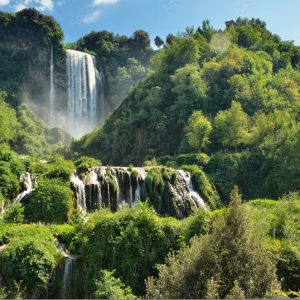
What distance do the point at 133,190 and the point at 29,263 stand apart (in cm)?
1615

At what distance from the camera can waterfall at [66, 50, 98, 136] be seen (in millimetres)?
74062

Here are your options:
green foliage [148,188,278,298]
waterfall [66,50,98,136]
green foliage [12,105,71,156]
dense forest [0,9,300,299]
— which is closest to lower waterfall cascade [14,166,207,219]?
dense forest [0,9,300,299]

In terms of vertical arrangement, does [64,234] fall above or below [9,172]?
below

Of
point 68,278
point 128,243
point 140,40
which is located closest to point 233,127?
point 128,243

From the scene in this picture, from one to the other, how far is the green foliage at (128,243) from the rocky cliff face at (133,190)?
10.3 metres

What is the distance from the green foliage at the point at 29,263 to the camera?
18.3 meters

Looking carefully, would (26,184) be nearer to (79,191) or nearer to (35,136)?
(79,191)

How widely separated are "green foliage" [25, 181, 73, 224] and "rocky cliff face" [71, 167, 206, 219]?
1.86m

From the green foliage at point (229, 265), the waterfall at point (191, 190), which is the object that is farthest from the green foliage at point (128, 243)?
the waterfall at point (191, 190)

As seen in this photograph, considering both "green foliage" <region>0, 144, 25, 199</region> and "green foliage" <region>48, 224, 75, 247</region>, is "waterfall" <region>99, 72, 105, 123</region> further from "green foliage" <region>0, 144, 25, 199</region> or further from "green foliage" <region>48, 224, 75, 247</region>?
"green foliage" <region>48, 224, 75, 247</region>

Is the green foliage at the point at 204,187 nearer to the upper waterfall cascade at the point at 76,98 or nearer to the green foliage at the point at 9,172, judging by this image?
the green foliage at the point at 9,172

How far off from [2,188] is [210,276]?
21.0 m

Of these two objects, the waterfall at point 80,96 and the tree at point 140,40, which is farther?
the tree at point 140,40

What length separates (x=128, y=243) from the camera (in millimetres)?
19594
